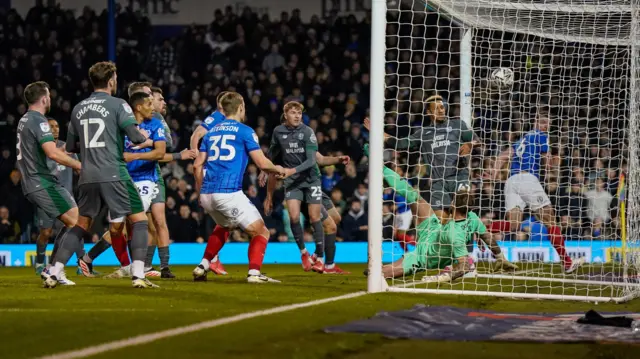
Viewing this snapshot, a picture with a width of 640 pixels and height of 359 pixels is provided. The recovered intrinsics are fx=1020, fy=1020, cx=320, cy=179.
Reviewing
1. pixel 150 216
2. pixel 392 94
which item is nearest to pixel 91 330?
pixel 150 216

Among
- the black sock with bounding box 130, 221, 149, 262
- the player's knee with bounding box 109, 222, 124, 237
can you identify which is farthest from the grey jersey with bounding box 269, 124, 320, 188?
the black sock with bounding box 130, 221, 149, 262

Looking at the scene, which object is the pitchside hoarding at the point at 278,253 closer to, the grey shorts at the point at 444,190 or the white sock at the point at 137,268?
the grey shorts at the point at 444,190

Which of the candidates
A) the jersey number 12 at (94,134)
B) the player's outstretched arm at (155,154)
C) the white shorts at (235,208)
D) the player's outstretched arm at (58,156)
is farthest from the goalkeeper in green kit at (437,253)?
the player's outstretched arm at (58,156)

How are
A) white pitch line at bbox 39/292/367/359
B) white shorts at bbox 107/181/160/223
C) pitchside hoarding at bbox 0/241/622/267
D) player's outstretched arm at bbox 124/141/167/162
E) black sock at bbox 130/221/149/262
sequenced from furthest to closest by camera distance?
pitchside hoarding at bbox 0/241/622/267 → white shorts at bbox 107/181/160/223 → player's outstretched arm at bbox 124/141/167/162 → black sock at bbox 130/221/149/262 → white pitch line at bbox 39/292/367/359

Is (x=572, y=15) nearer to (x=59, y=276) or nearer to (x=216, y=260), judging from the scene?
(x=216, y=260)

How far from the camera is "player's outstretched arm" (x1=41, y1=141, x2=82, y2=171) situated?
9266mm

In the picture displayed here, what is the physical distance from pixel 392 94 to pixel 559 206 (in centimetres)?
759

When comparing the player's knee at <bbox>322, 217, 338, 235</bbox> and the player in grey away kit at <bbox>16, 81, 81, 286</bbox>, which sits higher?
the player in grey away kit at <bbox>16, 81, 81, 286</bbox>

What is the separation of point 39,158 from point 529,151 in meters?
6.08

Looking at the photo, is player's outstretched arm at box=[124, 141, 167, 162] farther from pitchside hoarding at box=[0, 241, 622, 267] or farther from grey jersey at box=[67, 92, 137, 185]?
pitchside hoarding at box=[0, 241, 622, 267]

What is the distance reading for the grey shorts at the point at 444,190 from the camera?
37.1ft

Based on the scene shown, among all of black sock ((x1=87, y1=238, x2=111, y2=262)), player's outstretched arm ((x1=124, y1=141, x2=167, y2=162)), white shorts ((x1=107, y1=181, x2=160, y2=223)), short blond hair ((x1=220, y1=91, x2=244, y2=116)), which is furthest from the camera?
black sock ((x1=87, y1=238, x2=111, y2=262))

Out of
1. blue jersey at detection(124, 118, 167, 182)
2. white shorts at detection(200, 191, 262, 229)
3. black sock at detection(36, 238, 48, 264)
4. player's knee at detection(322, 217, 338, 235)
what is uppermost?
blue jersey at detection(124, 118, 167, 182)

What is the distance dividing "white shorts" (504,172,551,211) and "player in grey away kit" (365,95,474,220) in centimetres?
137
